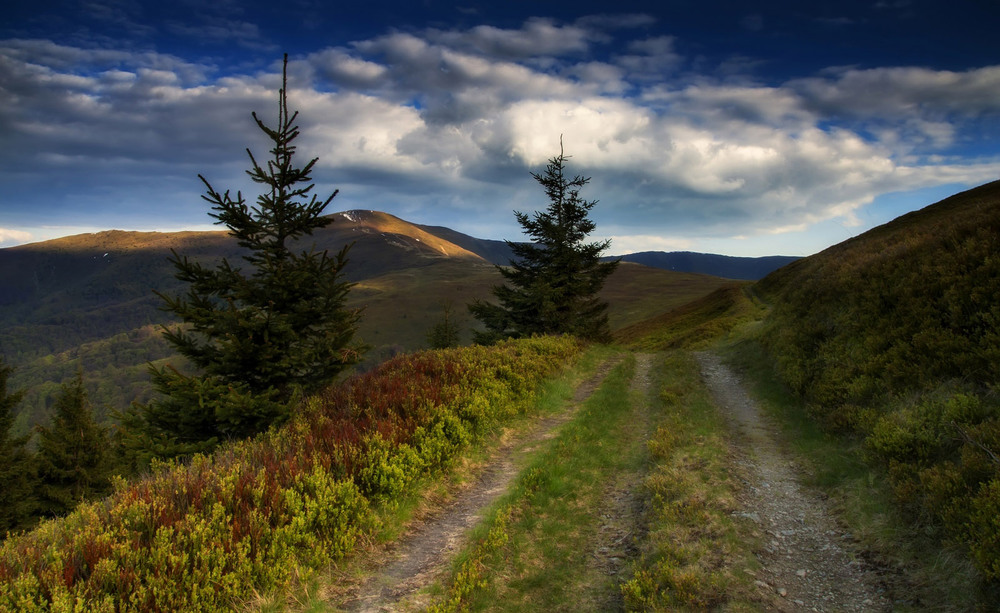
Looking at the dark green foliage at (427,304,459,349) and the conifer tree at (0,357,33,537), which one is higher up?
the dark green foliage at (427,304,459,349)

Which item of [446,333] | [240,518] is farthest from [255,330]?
[446,333]

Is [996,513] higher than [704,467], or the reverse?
[996,513]

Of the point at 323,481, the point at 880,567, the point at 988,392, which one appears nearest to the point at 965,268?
the point at 988,392

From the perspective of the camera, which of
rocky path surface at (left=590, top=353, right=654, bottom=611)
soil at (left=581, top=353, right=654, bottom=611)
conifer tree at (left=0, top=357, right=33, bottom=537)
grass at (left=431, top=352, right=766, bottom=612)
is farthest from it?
conifer tree at (left=0, top=357, right=33, bottom=537)

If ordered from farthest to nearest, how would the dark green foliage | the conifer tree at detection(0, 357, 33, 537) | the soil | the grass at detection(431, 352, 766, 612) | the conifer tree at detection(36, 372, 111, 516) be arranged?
the dark green foliage → the conifer tree at detection(36, 372, 111, 516) → the conifer tree at detection(0, 357, 33, 537) → the soil → the grass at detection(431, 352, 766, 612)

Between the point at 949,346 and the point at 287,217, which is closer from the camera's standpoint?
the point at 949,346

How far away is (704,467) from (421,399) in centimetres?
637

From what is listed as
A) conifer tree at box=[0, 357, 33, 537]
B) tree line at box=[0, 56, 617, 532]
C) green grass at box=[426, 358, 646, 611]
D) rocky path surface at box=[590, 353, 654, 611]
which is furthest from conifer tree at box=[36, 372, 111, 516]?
rocky path surface at box=[590, 353, 654, 611]

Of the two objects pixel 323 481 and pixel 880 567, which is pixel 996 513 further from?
pixel 323 481

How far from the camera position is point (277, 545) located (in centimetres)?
565

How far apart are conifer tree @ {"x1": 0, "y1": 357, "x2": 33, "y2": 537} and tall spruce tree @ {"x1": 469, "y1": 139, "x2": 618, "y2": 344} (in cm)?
2527

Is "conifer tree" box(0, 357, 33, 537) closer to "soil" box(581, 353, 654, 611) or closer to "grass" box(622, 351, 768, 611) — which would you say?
"soil" box(581, 353, 654, 611)

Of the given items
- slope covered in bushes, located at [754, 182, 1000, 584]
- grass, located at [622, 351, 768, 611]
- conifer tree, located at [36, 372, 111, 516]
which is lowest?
conifer tree, located at [36, 372, 111, 516]

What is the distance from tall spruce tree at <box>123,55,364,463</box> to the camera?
1134 cm
